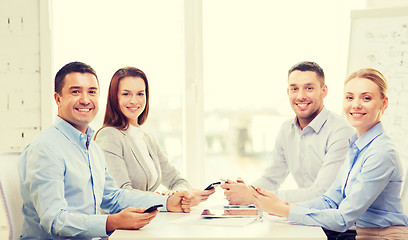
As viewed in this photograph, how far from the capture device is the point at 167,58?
363cm

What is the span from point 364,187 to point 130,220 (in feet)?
3.14

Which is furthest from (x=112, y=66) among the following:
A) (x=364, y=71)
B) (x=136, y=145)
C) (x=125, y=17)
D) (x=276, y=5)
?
(x=364, y=71)

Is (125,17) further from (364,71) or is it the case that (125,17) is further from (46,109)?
(364,71)

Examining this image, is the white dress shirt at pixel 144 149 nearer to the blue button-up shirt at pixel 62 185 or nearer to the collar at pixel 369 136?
the blue button-up shirt at pixel 62 185

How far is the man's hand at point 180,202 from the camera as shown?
229 centimetres

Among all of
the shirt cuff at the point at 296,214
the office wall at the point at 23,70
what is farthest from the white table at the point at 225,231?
the office wall at the point at 23,70

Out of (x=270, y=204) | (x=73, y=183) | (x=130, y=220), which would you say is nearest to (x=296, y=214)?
(x=270, y=204)

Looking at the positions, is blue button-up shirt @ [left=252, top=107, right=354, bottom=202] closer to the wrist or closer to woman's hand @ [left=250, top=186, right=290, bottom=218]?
woman's hand @ [left=250, top=186, right=290, bottom=218]

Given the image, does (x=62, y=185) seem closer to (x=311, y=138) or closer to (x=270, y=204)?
(x=270, y=204)

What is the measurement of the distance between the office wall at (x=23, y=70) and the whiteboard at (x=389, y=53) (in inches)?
83.3

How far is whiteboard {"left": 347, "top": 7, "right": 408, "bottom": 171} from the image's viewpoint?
3107 millimetres

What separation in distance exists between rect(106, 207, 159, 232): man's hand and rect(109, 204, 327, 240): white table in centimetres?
3

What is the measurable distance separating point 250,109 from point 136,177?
3.75ft

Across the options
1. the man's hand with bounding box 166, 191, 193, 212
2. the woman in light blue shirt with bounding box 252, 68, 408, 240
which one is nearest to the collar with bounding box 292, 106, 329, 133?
the woman in light blue shirt with bounding box 252, 68, 408, 240
